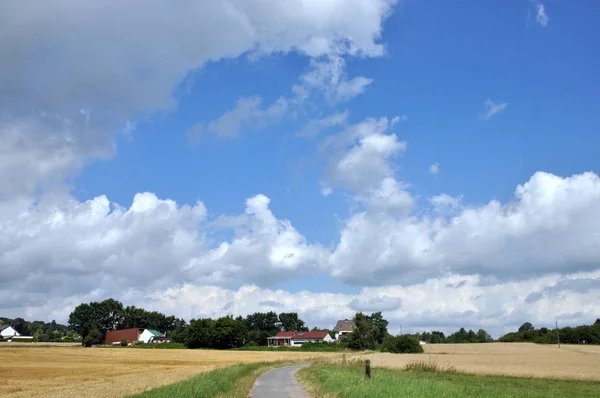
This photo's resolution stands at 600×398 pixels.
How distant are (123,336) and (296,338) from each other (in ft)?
187

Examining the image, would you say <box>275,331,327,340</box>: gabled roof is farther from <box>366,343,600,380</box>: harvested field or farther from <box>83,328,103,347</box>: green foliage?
<box>366,343,600,380</box>: harvested field

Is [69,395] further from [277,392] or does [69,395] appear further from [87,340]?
[87,340]

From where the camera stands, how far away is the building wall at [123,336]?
174m

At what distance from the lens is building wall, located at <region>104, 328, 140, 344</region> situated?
569ft

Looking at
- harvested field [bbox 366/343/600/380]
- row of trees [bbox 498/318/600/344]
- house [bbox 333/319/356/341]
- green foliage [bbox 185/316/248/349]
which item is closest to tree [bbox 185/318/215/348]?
green foliage [bbox 185/316/248/349]

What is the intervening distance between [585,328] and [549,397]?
149 meters

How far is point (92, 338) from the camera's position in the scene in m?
170

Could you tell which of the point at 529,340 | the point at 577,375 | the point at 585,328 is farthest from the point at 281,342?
the point at 577,375

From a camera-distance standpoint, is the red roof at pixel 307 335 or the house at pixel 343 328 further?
the house at pixel 343 328

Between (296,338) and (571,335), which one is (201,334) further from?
(571,335)

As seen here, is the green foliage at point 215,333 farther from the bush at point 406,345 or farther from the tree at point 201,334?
the bush at point 406,345

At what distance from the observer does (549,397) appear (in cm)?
2617

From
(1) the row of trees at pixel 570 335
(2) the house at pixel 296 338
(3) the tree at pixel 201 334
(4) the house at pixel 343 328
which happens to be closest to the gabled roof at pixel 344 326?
(4) the house at pixel 343 328

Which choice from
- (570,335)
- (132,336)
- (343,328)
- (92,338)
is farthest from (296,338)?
(570,335)
